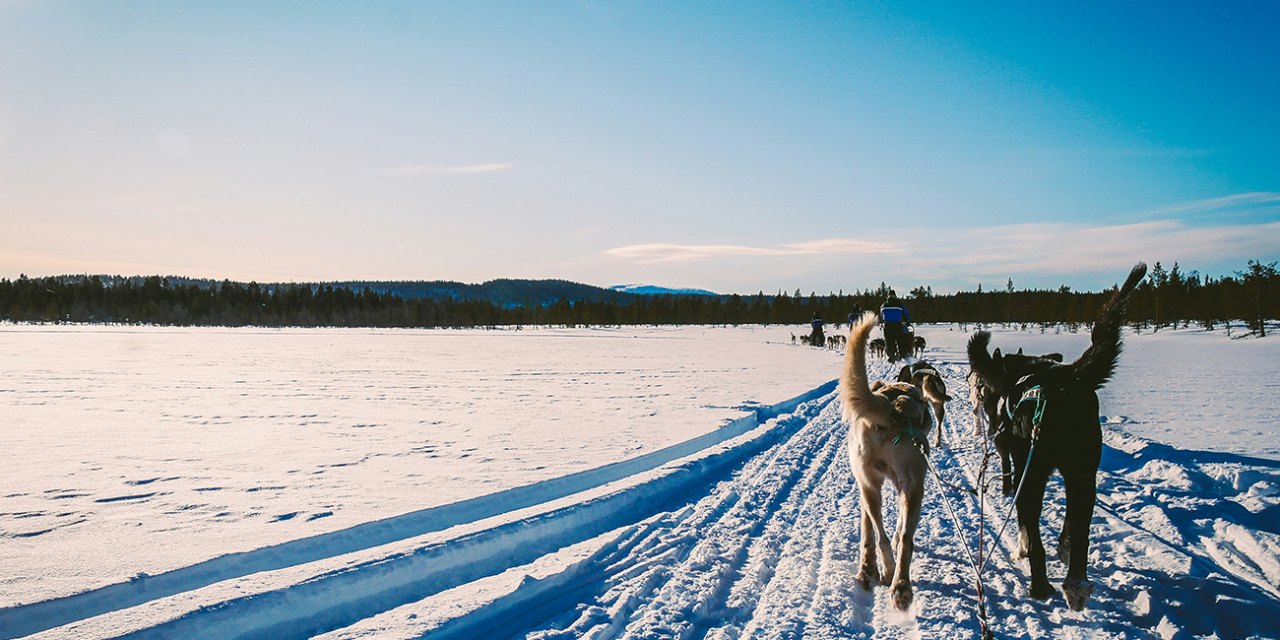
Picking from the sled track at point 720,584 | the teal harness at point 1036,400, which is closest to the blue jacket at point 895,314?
the sled track at point 720,584

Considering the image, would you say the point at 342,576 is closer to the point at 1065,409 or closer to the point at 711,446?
the point at 1065,409

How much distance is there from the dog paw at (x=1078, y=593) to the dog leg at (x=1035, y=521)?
0.16 m

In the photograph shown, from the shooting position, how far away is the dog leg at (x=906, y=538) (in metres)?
3.39

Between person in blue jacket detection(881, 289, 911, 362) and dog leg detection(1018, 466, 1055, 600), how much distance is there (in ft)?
40.2

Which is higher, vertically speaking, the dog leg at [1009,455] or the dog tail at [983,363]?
the dog tail at [983,363]

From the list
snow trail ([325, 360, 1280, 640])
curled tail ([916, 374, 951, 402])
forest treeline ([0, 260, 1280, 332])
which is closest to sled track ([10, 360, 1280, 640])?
snow trail ([325, 360, 1280, 640])

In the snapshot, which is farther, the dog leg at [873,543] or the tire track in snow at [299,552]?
the dog leg at [873,543]

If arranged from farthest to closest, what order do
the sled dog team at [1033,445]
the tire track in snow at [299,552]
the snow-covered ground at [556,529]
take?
1. the sled dog team at [1033,445]
2. the snow-covered ground at [556,529]
3. the tire track in snow at [299,552]

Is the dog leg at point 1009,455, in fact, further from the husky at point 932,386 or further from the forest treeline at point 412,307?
the forest treeline at point 412,307

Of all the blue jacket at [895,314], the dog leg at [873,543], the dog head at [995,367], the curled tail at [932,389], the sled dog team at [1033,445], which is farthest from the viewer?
the blue jacket at [895,314]

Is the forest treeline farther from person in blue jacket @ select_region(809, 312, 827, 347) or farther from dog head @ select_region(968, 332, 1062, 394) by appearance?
dog head @ select_region(968, 332, 1062, 394)

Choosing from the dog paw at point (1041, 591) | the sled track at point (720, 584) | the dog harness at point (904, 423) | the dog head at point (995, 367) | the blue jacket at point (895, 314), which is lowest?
the sled track at point (720, 584)

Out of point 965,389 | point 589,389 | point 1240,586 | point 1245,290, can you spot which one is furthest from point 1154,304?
point 1240,586

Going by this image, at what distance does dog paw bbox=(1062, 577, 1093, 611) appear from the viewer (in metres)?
3.22
